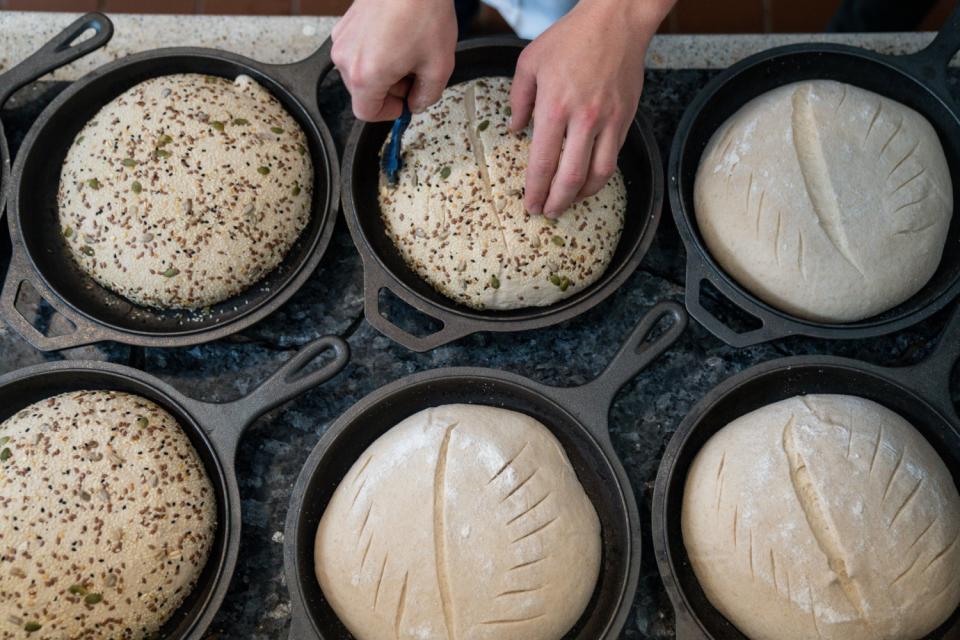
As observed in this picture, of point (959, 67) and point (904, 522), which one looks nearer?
point (904, 522)

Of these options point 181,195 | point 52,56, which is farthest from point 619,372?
point 52,56

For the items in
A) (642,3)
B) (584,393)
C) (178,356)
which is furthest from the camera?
(178,356)

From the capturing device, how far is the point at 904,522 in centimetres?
157

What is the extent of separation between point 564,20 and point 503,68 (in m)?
0.59

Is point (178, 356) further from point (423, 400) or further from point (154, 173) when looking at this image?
point (423, 400)

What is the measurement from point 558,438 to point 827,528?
570 millimetres

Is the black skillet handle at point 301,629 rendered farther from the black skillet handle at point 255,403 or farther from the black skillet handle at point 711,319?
the black skillet handle at point 711,319

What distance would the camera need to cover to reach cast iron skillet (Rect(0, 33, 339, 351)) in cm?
172

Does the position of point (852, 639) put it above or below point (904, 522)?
below

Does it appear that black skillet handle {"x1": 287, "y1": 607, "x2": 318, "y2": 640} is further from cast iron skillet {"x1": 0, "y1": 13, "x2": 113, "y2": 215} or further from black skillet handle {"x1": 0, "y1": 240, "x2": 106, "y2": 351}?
cast iron skillet {"x1": 0, "y1": 13, "x2": 113, "y2": 215}

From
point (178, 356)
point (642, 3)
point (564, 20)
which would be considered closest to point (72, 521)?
point (178, 356)

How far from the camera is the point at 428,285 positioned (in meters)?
1.85

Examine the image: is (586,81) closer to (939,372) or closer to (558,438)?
(558,438)

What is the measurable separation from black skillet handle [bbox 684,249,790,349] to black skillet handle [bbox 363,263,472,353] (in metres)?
0.49
